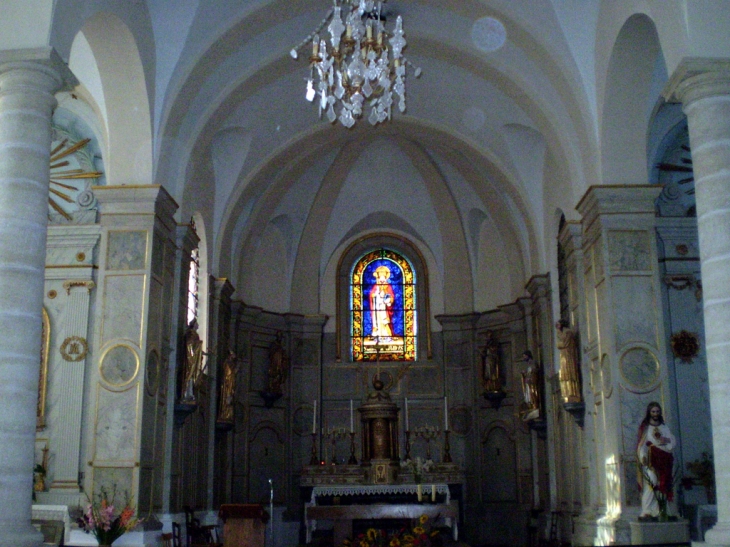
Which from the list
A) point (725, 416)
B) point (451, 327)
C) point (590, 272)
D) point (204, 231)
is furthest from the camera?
point (451, 327)

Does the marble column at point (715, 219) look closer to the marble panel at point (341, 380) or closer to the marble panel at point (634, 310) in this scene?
the marble panel at point (634, 310)

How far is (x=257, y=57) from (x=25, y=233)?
7.41 m

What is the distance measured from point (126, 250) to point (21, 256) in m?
4.56

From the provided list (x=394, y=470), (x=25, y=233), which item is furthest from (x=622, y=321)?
(x=25, y=233)

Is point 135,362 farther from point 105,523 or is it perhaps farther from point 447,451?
point 447,451

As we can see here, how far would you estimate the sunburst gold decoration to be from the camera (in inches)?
554

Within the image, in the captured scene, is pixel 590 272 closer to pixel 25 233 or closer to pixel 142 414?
pixel 142 414

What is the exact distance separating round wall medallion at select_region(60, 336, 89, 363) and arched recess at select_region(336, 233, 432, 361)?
318 inches

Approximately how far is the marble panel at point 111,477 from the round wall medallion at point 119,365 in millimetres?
1151

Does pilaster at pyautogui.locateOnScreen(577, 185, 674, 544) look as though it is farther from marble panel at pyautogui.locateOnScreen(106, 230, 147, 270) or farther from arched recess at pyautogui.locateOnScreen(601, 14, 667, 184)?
marble panel at pyautogui.locateOnScreen(106, 230, 147, 270)

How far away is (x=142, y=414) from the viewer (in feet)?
40.6

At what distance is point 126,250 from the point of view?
13.0 metres

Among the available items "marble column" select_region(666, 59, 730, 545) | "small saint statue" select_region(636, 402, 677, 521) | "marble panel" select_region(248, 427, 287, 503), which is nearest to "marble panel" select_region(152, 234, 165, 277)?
"marble panel" select_region(248, 427, 287, 503)

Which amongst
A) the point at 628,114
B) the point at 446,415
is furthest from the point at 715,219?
the point at 446,415
